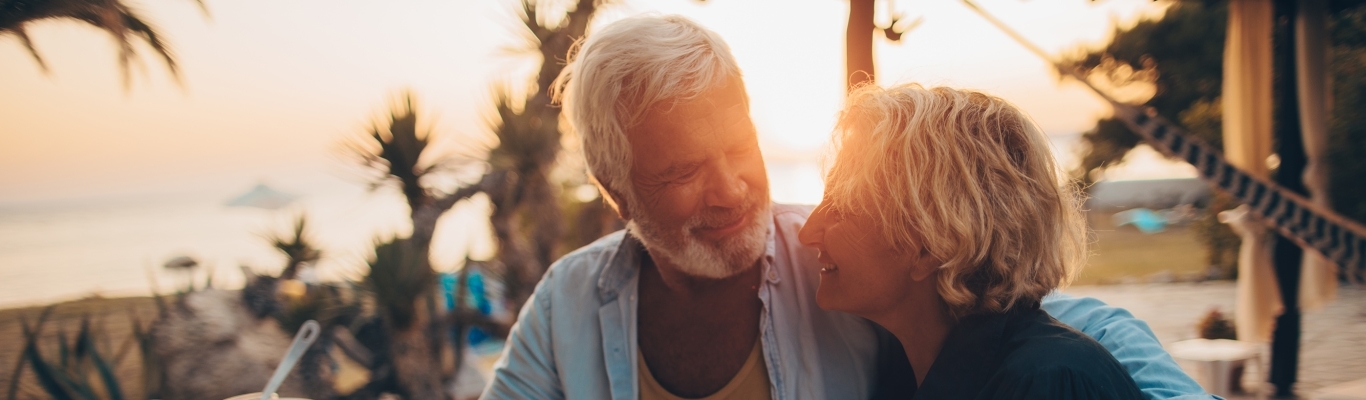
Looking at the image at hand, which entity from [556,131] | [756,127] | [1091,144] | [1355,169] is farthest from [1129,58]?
[756,127]

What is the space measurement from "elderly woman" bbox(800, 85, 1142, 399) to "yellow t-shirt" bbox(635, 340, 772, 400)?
16.3 inches

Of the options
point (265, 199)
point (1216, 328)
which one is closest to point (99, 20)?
point (265, 199)

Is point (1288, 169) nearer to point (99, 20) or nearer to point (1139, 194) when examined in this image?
point (99, 20)

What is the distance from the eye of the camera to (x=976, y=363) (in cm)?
128

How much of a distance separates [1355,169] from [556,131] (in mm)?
8714

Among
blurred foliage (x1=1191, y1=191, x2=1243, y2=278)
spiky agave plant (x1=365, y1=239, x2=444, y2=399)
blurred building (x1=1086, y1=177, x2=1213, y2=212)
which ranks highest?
spiky agave plant (x1=365, y1=239, x2=444, y2=399)

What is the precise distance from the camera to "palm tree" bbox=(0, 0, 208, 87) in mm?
2303

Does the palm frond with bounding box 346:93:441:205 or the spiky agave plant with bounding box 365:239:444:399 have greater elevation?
the palm frond with bounding box 346:93:441:205

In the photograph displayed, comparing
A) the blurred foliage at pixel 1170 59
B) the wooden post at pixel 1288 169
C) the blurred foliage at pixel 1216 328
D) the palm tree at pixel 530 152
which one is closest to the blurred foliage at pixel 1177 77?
the blurred foliage at pixel 1170 59

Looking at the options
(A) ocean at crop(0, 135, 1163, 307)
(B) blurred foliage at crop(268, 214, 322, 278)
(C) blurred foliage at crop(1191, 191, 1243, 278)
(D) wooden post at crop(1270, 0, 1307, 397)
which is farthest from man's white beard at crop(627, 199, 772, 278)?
(C) blurred foliage at crop(1191, 191, 1243, 278)

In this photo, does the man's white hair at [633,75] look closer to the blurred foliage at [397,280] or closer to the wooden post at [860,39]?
the wooden post at [860,39]

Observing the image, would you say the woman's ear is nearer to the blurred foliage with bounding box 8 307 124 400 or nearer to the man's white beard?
the man's white beard

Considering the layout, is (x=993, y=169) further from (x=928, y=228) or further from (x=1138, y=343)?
(x=1138, y=343)

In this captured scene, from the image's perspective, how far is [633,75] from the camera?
1739 mm
